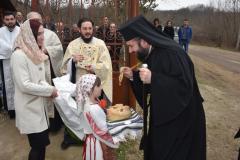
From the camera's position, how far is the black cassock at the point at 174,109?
9.29ft

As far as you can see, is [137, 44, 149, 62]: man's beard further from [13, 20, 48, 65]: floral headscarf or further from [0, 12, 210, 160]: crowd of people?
[13, 20, 48, 65]: floral headscarf

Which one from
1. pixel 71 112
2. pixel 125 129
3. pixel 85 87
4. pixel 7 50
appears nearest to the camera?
pixel 85 87

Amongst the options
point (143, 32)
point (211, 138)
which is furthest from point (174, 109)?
point (211, 138)

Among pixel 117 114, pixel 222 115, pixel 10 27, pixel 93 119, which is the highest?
pixel 10 27

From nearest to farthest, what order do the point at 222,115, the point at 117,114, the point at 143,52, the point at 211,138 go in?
the point at 143,52, the point at 117,114, the point at 211,138, the point at 222,115

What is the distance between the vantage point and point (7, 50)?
607 centimetres

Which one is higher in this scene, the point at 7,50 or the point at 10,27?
the point at 10,27

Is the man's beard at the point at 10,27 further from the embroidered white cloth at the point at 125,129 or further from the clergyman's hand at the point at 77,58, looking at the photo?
the embroidered white cloth at the point at 125,129

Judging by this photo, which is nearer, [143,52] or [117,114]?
[143,52]

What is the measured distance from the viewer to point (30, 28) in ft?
11.1

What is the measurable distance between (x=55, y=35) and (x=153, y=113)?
124 inches

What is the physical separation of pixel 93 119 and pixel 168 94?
0.84 meters

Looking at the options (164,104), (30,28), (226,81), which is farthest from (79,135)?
(226,81)

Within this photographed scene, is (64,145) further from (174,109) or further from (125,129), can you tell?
(174,109)
